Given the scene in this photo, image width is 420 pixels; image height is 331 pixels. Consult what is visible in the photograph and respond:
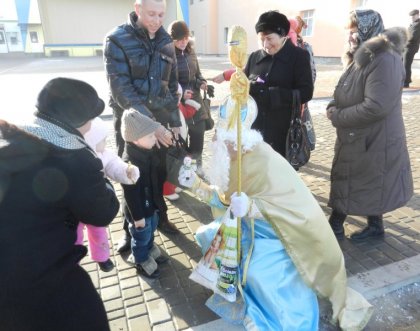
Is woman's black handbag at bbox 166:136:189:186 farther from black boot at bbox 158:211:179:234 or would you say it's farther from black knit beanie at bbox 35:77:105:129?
black knit beanie at bbox 35:77:105:129

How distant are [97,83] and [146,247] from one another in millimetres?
10479

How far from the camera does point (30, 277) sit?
4.13 ft

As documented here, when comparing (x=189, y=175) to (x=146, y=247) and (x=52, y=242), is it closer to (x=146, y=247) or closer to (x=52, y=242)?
(x=146, y=247)

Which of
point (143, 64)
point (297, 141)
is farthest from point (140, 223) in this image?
point (297, 141)

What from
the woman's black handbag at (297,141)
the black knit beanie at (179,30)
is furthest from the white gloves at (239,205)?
the black knit beanie at (179,30)

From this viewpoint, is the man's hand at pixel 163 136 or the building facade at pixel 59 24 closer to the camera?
the man's hand at pixel 163 136

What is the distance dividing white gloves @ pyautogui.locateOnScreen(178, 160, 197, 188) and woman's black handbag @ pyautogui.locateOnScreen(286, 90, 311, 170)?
53.1 inches

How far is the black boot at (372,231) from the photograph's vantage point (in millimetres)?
3158

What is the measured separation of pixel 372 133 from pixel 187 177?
1.55 meters

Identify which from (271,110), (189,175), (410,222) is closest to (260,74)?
(271,110)

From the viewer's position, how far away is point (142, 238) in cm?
259

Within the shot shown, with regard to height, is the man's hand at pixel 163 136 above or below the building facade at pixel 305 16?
below

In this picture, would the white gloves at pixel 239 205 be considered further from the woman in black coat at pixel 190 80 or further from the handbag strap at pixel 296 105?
the woman in black coat at pixel 190 80

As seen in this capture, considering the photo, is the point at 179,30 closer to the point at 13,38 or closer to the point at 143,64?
the point at 143,64
